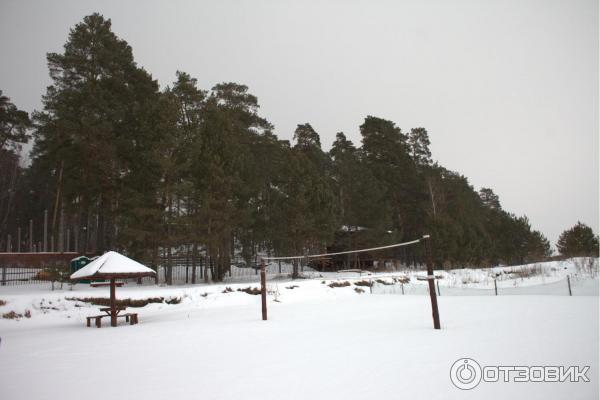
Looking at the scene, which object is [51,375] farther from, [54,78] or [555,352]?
[54,78]

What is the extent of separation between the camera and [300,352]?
6578 millimetres

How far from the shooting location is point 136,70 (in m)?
26.3

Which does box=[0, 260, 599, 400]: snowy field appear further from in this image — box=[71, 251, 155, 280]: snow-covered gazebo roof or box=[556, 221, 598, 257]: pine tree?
box=[556, 221, 598, 257]: pine tree

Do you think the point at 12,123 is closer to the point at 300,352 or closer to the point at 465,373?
the point at 300,352

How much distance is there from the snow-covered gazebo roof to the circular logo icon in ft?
32.8

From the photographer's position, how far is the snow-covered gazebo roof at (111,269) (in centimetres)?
1094

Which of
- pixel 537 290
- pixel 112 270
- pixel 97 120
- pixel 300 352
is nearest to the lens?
pixel 300 352

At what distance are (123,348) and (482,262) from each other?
116 feet

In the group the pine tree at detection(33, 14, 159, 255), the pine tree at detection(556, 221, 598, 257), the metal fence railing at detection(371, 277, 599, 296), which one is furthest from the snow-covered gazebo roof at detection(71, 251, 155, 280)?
the pine tree at detection(556, 221, 598, 257)

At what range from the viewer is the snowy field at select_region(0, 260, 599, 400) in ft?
14.8

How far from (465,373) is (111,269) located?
10.4 metres

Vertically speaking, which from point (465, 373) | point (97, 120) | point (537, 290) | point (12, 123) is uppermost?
point (12, 123)

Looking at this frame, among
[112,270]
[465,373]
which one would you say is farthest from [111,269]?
[465,373]

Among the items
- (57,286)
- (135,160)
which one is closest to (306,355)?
(57,286)
